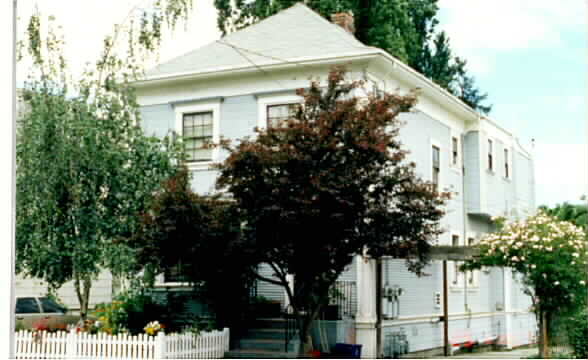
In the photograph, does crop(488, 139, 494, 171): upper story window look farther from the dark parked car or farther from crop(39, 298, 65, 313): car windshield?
crop(39, 298, 65, 313): car windshield

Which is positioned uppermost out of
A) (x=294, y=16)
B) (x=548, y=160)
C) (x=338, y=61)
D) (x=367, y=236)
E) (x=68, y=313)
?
(x=294, y=16)

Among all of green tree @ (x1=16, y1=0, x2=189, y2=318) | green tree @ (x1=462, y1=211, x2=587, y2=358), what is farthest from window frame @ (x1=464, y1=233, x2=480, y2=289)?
green tree @ (x1=16, y1=0, x2=189, y2=318)

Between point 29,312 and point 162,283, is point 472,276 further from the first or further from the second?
point 29,312

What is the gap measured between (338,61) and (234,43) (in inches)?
102

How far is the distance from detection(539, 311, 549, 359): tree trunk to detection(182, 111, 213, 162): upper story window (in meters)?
5.58

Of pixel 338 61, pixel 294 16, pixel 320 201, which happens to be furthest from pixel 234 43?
pixel 320 201

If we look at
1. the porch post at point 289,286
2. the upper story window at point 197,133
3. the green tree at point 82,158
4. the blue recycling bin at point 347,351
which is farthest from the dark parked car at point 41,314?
the blue recycling bin at point 347,351

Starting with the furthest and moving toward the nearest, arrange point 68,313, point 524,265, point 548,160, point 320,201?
point 68,313
point 524,265
point 320,201
point 548,160

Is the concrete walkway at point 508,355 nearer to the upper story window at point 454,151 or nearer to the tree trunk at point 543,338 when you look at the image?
the tree trunk at point 543,338

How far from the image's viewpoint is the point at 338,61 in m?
12.5

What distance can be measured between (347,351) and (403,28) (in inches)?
252

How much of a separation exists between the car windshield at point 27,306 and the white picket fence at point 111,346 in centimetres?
175

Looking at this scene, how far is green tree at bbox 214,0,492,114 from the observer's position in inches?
A: 551

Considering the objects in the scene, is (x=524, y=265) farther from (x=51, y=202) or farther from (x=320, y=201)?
(x=51, y=202)
